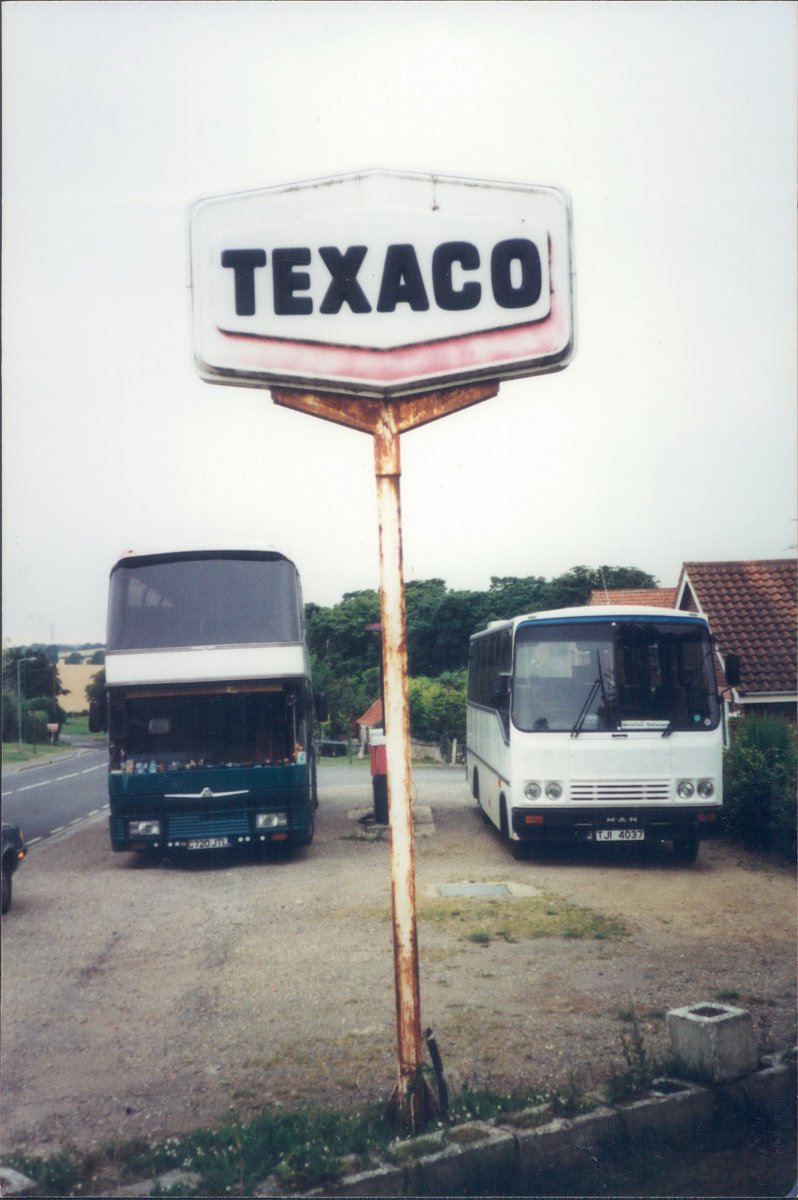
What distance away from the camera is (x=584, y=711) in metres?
11.1

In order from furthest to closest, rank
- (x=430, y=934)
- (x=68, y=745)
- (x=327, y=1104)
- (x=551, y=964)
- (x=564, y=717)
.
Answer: (x=68, y=745) → (x=564, y=717) → (x=430, y=934) → (x=551, y=964) → (x=327, y=1104)

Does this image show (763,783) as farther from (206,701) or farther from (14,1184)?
(14,1184)

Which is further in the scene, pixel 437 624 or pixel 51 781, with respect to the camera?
pixel 51 781

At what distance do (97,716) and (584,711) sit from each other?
554 cm

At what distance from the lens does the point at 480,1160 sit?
387 cm

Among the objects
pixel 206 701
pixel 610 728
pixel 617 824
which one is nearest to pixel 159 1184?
pixel 610 728

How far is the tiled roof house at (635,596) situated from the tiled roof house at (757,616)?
0.30 m

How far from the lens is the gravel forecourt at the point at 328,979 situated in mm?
5262

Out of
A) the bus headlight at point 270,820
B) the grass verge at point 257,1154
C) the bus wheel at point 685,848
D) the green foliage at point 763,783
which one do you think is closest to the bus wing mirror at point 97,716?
the bus headlight at point 270,820

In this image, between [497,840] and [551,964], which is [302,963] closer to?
[551,964]

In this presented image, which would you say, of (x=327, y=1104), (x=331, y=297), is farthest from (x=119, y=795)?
(x=331, y=297)

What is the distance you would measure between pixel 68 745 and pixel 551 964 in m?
49.2

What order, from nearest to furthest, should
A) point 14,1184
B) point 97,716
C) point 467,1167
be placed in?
point 467,1167 → point 14,1184 → point 97,716

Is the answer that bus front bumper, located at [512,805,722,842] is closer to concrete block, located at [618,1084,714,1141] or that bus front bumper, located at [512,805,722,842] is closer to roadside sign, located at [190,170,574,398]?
concrete block, located at [618,1084,714,1141]
